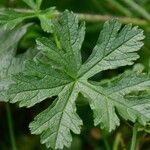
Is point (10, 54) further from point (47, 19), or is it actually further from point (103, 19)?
point (103, 19)

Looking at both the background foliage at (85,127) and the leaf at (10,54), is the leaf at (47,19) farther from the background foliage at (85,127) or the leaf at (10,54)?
the background foliage at (85,127)

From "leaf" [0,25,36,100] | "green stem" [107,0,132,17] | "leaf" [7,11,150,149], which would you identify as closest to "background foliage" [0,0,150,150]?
"green stem" [107,0,132,17]

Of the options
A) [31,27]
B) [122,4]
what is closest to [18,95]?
[31,27]

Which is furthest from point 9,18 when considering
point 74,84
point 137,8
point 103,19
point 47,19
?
point 137,8

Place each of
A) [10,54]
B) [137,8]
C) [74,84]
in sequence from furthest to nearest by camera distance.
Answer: [137,8] < [10,54] < [74,84]

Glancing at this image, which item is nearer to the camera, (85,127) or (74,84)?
(74,84)

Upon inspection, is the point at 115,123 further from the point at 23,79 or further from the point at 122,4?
the point at 122,4
